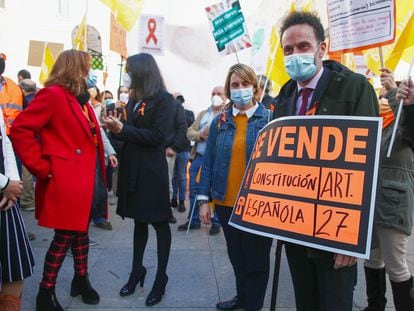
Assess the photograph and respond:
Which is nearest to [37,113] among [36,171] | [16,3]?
[36,171]

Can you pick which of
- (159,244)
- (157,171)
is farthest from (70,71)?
(159,244)

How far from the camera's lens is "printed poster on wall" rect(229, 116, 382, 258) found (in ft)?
5.42

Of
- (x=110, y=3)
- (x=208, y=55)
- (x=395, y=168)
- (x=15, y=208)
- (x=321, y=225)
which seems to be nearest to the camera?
(x=321, y=225)

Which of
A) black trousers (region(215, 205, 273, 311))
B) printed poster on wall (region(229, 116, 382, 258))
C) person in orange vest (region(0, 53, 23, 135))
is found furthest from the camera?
person in orange vest (region(0, 53, 23, 135))

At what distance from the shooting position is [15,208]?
256 centimetres

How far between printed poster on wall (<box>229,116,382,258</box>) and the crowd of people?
27 centimetres

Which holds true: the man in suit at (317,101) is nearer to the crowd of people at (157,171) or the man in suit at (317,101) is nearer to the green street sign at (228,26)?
the crowd of people at (157,171)

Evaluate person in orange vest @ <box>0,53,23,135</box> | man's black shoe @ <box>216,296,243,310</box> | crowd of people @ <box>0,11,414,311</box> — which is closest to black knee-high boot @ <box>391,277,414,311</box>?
crowd of people @ <box>0,11,414,311</box>

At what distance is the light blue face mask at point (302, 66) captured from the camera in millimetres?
2107

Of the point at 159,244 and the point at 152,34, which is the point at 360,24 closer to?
the point at 159,244

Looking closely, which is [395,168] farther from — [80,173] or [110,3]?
[110,3]

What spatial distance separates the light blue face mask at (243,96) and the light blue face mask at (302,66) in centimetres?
98

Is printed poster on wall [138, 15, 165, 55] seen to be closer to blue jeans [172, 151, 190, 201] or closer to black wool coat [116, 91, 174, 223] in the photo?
blue jeans [172, 151, 190, 201]

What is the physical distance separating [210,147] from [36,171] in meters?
1.39
